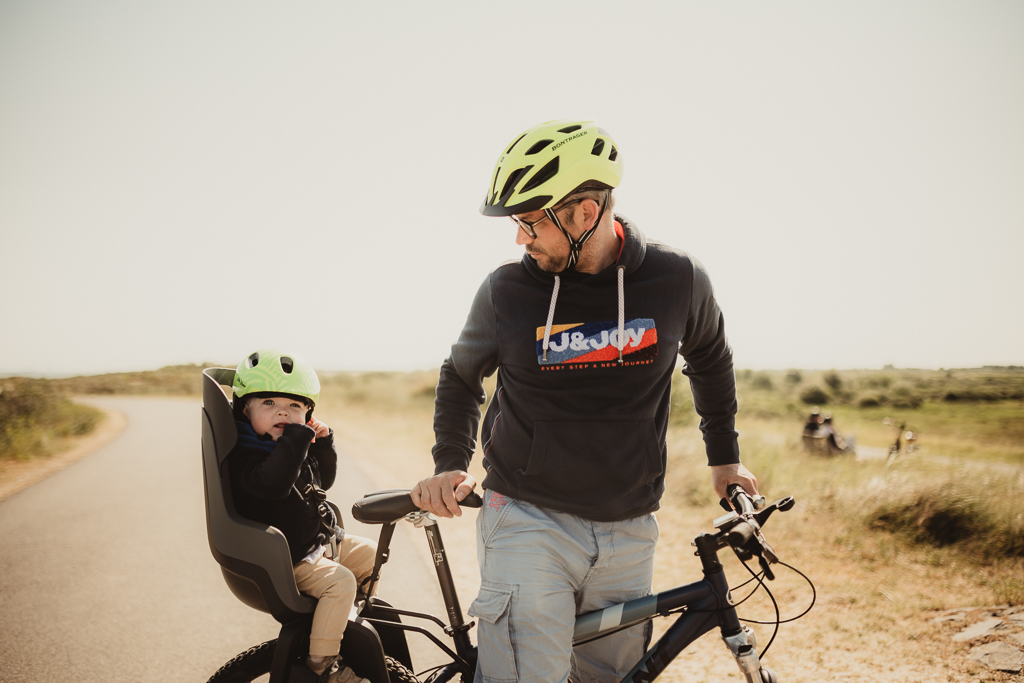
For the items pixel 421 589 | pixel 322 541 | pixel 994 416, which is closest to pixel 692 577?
pixel 421 589

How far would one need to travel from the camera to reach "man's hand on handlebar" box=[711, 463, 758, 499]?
205 centimetres

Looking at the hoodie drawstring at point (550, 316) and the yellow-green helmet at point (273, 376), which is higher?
the hoodie drawstring at point (550, 316)

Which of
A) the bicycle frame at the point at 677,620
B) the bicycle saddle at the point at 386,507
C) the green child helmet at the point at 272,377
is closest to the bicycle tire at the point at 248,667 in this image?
the bicycle saddle at the point at 386,507

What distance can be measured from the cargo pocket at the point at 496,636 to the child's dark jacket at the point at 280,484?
33.9 inches

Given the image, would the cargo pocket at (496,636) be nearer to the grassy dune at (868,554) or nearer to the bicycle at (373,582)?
the bicycle at (373,582)

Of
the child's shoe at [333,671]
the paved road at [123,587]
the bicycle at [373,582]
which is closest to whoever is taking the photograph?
the bicycle at [373,582]

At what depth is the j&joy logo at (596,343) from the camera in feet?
5.86

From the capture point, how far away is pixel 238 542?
1.84 meters

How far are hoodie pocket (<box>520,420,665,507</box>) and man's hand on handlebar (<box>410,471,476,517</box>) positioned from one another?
0.72 ft

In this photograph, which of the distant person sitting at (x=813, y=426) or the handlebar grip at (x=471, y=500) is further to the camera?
the distant person sitting at (x=813, y=426)

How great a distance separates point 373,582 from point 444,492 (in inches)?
26.3

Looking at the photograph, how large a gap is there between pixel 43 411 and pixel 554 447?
1924 centimetres

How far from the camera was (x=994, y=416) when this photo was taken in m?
13.8

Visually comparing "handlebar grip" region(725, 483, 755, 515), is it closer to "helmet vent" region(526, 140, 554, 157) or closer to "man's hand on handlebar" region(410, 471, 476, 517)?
"man's hand on handlebar" region(410, 471, 476, 517)
